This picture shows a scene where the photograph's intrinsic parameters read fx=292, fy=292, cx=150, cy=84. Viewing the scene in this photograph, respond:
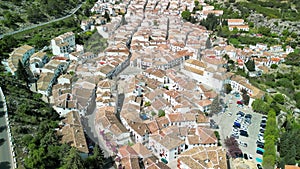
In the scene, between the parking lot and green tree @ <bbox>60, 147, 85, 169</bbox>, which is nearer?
green tree @ <bbox>60, 147, 85, 169</bbox>

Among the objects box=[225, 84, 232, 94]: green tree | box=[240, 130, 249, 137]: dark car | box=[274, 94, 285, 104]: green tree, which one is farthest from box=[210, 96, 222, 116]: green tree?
box=[274, 94, 285, 104]: green tree

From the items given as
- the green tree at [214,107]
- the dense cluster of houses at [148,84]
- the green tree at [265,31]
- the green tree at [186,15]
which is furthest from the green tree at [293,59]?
the green tree at [186,15]

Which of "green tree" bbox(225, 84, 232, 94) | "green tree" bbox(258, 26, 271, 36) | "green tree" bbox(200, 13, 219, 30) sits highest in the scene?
"green tree" bbox(200, 13, 219, 30)

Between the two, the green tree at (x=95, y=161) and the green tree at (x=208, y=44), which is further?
the green tree at (x=208, y=44)

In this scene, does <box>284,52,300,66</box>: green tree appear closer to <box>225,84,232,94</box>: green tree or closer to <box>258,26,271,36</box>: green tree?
<box>258,26,271,36</box>: green tree

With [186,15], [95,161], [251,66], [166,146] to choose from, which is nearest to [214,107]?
[166,146]

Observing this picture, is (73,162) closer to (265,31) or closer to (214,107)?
(214,107)

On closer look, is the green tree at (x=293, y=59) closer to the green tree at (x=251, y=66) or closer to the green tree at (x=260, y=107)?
the green tree at (x=251, y=66)

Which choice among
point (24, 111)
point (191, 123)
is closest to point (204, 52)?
point (191, 123)

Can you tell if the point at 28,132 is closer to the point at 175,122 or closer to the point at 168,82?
the point at 175,122

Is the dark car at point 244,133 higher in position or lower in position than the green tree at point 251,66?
lower
